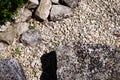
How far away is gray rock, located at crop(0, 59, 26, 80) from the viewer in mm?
4809

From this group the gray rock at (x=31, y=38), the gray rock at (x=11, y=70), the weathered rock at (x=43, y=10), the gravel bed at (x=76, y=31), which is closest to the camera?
the gray rock at (x=11, y=70)

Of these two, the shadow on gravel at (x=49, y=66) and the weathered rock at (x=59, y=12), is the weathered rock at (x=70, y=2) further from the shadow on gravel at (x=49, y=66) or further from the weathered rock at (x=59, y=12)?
the shadow on gravel at (x=49, y=66)

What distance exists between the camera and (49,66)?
5266mm

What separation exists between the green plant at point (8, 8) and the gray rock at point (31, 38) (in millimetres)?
338

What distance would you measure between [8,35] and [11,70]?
0.69 m

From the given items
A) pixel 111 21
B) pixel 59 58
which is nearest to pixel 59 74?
pixel 59 58

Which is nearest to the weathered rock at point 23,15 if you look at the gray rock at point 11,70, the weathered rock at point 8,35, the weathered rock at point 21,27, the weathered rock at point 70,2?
the weathered rock at point 21,27

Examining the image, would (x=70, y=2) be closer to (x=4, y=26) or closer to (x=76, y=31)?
(x=76, y=31)

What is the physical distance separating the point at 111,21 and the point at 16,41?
4.71 ft

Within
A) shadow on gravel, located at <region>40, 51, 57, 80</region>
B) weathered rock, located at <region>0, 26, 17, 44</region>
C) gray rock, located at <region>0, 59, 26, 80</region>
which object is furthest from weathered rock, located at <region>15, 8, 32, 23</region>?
gray rock, located at <region>0, 59, 26, 80</region>

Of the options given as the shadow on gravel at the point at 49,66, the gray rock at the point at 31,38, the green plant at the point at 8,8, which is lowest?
the shadow on gravel at the point at 49,66

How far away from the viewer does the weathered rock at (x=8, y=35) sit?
5355 millimetres

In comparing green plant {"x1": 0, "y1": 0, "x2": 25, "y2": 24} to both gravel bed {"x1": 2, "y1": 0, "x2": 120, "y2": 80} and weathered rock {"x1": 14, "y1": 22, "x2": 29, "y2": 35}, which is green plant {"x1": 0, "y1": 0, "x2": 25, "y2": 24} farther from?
gravel bed {"x1": 2, "y1": 0, "x2": 120, "y2": 80}

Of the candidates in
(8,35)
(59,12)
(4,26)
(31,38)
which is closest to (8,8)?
(4,26)
